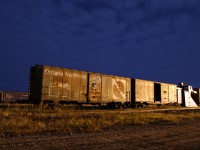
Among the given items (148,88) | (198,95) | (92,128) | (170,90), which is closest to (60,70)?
(92,128)

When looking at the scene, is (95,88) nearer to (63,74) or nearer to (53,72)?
(63,74)

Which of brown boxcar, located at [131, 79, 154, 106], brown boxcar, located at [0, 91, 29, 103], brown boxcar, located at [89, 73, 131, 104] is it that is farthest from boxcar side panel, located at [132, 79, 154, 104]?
brown boxcar, located at [0, 91, 29, 103]

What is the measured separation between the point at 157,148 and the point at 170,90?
3117 cm

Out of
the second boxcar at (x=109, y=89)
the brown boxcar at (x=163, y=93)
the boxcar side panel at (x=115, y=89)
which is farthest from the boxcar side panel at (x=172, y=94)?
the boxcar side panel at (x=115, y=89)

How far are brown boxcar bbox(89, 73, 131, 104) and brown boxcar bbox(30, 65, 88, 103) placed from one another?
5.59 feet

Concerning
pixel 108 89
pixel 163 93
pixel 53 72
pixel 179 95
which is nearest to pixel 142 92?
pixel 163 93

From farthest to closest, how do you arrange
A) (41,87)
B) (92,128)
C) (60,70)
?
1. (60,70)
2. (41,87)
3. (92,128)

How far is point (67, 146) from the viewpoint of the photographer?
269 inches

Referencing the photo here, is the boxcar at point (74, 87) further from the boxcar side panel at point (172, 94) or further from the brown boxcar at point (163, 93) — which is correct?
the boxcar side panel at point (172, 94)

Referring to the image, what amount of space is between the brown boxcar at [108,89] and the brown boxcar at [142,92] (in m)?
0.77

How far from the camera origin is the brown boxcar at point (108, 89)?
2475 centimetres

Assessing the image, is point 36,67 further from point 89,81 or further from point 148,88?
point 148,88

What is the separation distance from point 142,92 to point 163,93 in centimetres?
532

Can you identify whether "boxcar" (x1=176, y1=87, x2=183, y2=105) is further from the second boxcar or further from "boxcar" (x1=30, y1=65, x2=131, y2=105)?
"boxcar" (x1=30, y1=65, x2=131, y2=105)
